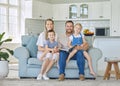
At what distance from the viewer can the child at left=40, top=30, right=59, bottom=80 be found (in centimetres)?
527

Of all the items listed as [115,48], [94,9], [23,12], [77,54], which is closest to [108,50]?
[115,48]

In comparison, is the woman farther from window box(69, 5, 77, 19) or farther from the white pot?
window box(69, 5, 77, 19)

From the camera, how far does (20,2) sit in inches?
404

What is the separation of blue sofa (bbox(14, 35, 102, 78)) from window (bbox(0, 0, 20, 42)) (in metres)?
4.15

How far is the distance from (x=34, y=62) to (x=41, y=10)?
497 cm

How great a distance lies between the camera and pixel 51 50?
5.34m

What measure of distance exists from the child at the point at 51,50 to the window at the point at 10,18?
450 centimetres

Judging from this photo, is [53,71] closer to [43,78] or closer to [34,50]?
[43,78]

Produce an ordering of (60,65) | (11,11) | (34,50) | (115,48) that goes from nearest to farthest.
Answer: (60,65)
(34,50)
(115,48)
(11,11)

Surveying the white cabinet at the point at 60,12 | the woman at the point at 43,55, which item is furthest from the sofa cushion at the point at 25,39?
the white cabinet at the point at 60,12

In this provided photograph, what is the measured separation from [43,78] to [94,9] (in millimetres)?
5298

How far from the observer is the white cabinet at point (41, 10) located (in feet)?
32.5

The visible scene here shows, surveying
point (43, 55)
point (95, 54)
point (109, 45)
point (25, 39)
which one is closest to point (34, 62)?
point (43, 55)

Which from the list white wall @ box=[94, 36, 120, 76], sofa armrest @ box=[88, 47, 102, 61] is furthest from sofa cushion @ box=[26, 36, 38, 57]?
white wall @ box=[94, 36, 120, 76]
